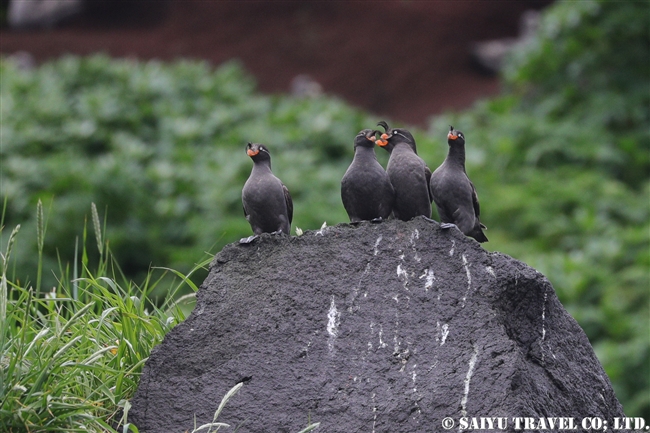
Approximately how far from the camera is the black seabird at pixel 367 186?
13.8 feet

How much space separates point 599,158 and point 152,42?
1318 cm

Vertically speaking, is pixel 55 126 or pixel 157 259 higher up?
pixel 55 126

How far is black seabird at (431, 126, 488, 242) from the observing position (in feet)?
13.8

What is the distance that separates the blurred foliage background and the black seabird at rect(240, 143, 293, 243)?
4.64 m

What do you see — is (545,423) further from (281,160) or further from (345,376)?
(281,160)

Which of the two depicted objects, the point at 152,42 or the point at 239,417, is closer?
the point at 239,417

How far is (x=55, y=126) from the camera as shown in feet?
44.8

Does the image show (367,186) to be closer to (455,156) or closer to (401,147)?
(401,147)

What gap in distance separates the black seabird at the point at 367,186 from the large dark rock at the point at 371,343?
0.39ft

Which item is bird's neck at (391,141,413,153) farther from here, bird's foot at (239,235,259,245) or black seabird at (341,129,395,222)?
bird's foot at (239,235,259,245)

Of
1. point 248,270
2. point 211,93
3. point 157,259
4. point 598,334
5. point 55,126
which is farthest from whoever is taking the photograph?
point 211,93

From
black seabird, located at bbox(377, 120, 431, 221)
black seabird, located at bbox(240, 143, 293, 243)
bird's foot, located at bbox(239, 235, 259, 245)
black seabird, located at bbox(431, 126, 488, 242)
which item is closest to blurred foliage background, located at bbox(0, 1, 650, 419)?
black seabird, located at bbox(431, 126, 488, 242)

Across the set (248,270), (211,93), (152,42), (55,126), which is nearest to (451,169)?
(248,270)


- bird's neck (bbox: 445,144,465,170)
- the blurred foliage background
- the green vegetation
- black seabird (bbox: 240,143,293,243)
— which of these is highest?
the blurred foliage background
